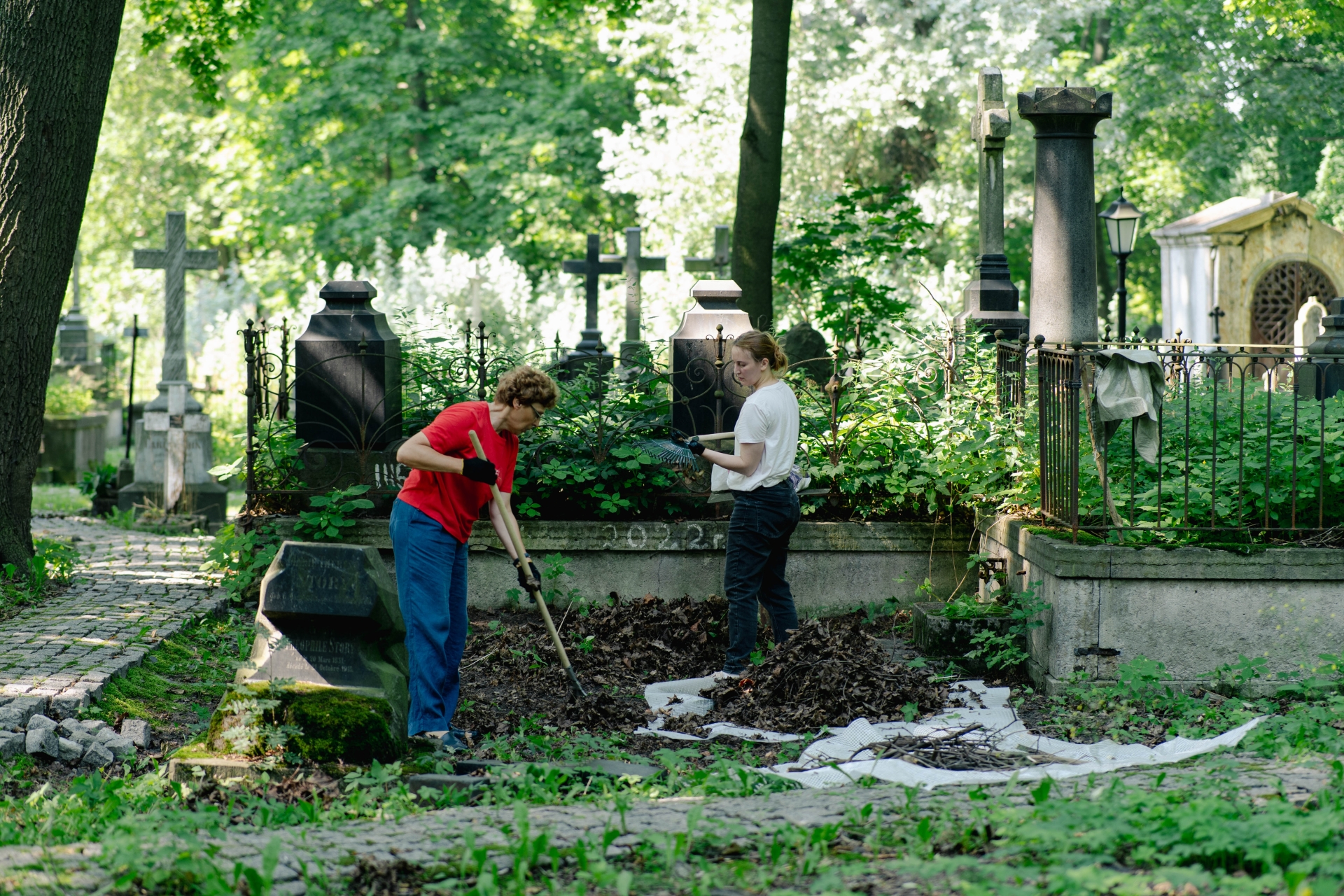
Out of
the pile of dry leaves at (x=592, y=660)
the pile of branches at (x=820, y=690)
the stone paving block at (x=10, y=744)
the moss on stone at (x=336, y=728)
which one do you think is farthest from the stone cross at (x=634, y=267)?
the stone paving block at (x=10, y=744)

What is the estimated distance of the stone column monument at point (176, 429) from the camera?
12219mm

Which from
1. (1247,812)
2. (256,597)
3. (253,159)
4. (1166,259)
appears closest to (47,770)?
(256,597)

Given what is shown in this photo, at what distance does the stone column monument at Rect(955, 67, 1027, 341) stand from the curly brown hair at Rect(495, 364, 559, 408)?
6.95 metres

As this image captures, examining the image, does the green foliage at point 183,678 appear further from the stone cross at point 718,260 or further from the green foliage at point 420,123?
the green foliage at point 420,123

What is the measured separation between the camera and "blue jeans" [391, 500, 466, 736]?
17.7 feet

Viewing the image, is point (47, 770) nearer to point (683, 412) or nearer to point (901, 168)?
point (683, 412)

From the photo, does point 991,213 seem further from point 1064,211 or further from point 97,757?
point 97,757

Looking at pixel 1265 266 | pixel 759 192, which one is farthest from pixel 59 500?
pixel 1265 266

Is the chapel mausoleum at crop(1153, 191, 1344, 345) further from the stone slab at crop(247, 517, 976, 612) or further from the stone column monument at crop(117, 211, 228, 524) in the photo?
the stone column monument at crop(117, 211, 228, 524)

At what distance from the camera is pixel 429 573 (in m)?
5.41

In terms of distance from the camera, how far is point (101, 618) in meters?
7.32

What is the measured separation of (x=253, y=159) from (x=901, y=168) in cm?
1293

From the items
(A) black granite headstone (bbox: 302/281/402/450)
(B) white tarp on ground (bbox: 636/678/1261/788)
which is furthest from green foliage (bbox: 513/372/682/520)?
(B) white tarp on ground (bbox: 636/678/1261/788)

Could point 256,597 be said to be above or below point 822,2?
below
